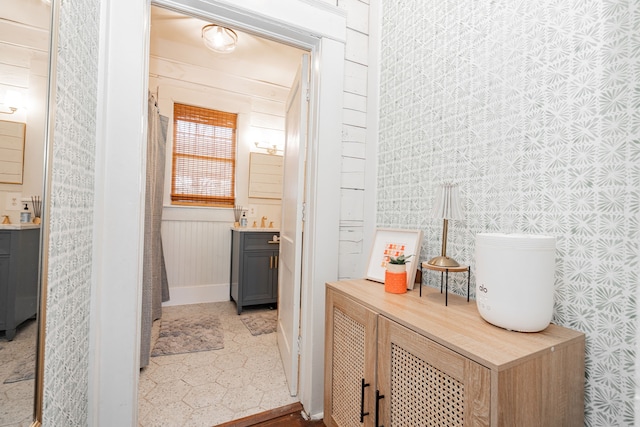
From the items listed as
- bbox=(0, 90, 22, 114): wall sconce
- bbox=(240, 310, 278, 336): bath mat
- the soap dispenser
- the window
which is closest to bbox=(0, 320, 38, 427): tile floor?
the soap dispenser

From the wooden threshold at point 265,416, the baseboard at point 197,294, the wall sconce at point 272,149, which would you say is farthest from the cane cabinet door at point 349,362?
the wall sconce at point 272,149

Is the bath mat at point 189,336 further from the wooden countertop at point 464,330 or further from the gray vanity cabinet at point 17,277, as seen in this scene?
the gray vanity cabinet at point 17,277

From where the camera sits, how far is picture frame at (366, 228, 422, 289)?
1.35 metres

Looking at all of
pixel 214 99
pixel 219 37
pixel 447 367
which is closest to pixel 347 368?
pixel 447 367

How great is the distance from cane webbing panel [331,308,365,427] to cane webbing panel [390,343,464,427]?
204 mm

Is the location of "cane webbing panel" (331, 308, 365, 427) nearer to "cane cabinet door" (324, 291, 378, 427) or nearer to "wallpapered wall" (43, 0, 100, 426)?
"cane cabinet door" (324, 291, 378, 427)

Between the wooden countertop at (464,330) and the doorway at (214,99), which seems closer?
the wooden countertop at (464,330)

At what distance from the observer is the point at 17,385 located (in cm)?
60

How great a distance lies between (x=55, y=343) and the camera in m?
0.82

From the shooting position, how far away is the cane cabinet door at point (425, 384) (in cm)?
72

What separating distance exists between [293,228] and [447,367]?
1419 mm

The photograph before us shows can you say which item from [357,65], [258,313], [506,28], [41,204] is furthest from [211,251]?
[506,28]

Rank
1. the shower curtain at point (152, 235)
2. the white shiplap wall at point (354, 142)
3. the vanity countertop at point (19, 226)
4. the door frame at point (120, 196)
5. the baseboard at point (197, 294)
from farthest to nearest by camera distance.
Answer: the baseboard at point (197, 294) → the shower curtain at point (152, 235) → the white shiplap wall at point (354, 142) → the door frame at point (120, 196) → the vanity countertop at point (19, 226)

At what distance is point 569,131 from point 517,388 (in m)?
0.75
